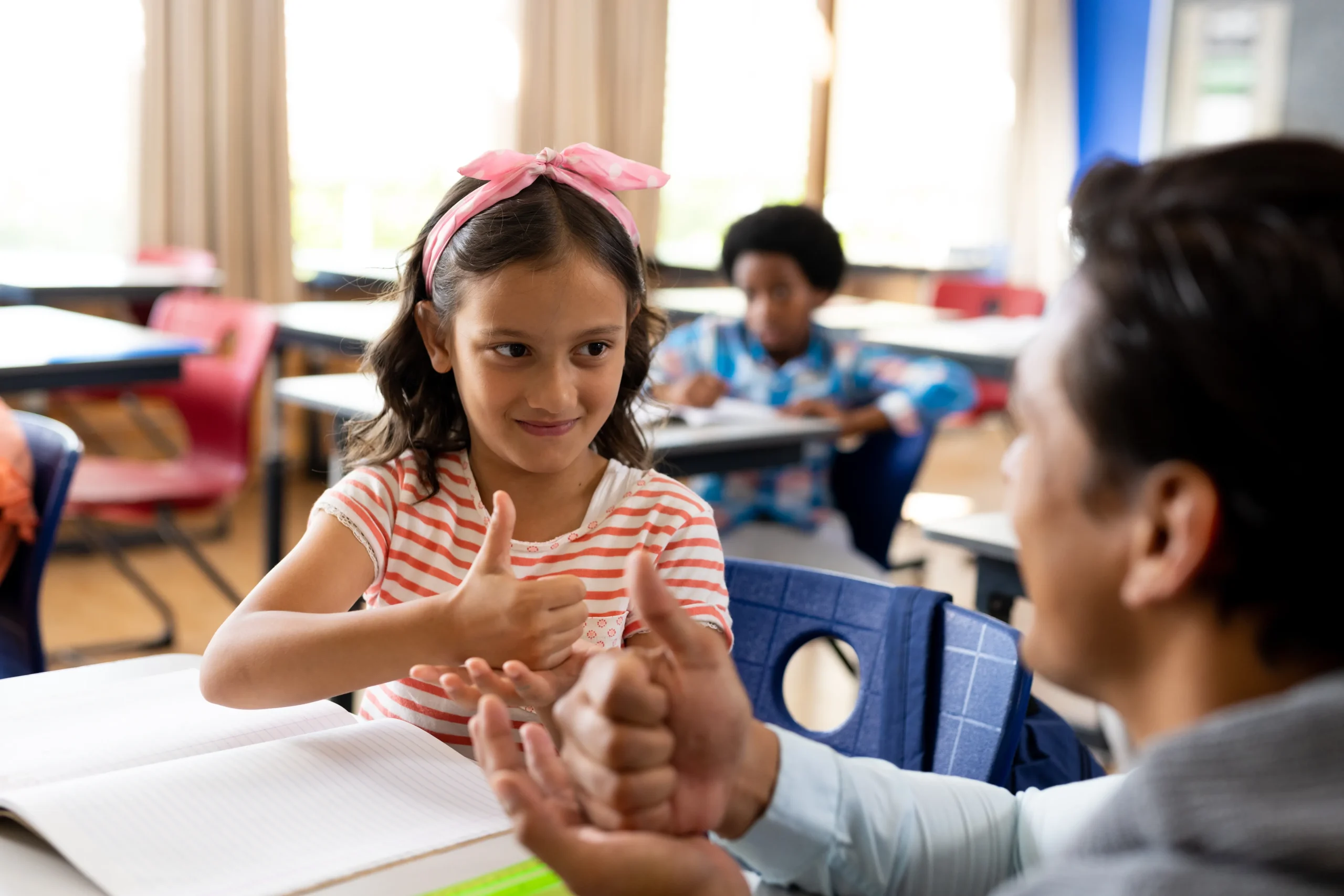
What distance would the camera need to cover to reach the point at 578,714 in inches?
26.3

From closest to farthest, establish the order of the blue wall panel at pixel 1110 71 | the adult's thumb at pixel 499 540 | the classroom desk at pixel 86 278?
the adult's thumb at pixel 499 540 < the classroom desk at pixel 86 278 < the blue wall panel at pixel 1110 71

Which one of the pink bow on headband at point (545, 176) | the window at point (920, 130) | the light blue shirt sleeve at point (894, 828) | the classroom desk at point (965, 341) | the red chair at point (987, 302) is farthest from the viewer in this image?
the window at point (920, 130)

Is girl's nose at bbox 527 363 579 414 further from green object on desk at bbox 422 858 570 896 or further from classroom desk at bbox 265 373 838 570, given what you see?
classroom desk at bbox 265 373 838 570

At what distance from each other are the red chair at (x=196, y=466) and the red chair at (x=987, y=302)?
257 cm

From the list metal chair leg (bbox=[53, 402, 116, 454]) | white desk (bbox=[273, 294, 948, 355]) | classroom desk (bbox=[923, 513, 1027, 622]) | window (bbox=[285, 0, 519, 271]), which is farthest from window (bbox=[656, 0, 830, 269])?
classroom desk (bbox=[923, 513, 1027, 622])

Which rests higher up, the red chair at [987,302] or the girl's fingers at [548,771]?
the girl's fingers at [548,771]

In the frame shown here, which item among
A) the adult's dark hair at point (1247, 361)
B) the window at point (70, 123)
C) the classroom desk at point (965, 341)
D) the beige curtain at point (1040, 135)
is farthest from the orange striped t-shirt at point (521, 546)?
the beige curtain at point (1040, 135)

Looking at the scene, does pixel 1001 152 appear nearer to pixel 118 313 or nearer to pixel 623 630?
pixel 118 313

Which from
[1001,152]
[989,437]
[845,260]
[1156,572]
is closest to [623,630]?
[1156,572]

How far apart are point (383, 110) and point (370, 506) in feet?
14.1

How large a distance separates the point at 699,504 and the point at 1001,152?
663 cm

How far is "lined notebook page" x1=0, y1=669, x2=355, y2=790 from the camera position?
2.95 feet

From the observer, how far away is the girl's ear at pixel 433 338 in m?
1.28

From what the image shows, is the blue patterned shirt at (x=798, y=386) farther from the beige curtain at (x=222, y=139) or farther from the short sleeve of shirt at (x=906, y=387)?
the beige curtain at (x=222, y=139)
